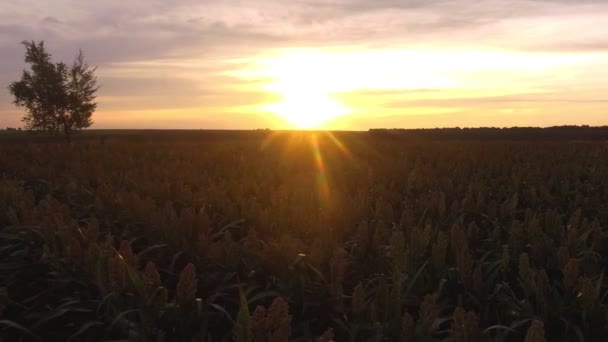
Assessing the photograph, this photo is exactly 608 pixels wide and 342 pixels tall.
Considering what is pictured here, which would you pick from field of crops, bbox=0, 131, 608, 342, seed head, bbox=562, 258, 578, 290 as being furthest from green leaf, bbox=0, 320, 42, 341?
seed head, bbox=562, 258, 578, 290

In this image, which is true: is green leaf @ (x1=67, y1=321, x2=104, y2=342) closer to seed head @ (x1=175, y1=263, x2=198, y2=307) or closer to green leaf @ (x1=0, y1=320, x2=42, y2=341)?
green leaf @ (x1=0, y1=320, x2=42, y2=341)

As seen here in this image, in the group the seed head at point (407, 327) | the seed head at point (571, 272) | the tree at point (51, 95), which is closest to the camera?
the seed head at point (407, 327)

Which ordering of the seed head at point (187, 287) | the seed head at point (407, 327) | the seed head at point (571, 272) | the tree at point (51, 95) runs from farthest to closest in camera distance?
1. the tree at point (51, 95)
2. the seed head at point (571, 272)
3. the seed head at point (187, 287)
4. the seed head at point (407, 327)

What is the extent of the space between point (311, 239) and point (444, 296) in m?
1.43

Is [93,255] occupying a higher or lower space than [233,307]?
higher

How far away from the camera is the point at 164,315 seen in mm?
2982

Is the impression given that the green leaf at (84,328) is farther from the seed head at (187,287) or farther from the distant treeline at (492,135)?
the distant treeline at (492,135)

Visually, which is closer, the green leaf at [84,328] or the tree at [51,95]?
the green leaf at [84,328]

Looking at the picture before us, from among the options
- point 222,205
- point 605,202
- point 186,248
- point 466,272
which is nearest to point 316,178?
point 222,205

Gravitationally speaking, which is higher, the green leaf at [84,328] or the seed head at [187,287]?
the seed head at [187,287]

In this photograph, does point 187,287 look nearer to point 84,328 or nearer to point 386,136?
point 84,328

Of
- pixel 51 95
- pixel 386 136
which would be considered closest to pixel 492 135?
pixel 386 136

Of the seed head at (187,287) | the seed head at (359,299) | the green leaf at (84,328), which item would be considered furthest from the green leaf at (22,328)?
the seed head at (359,299)

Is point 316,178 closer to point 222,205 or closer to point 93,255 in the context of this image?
point 222,205
